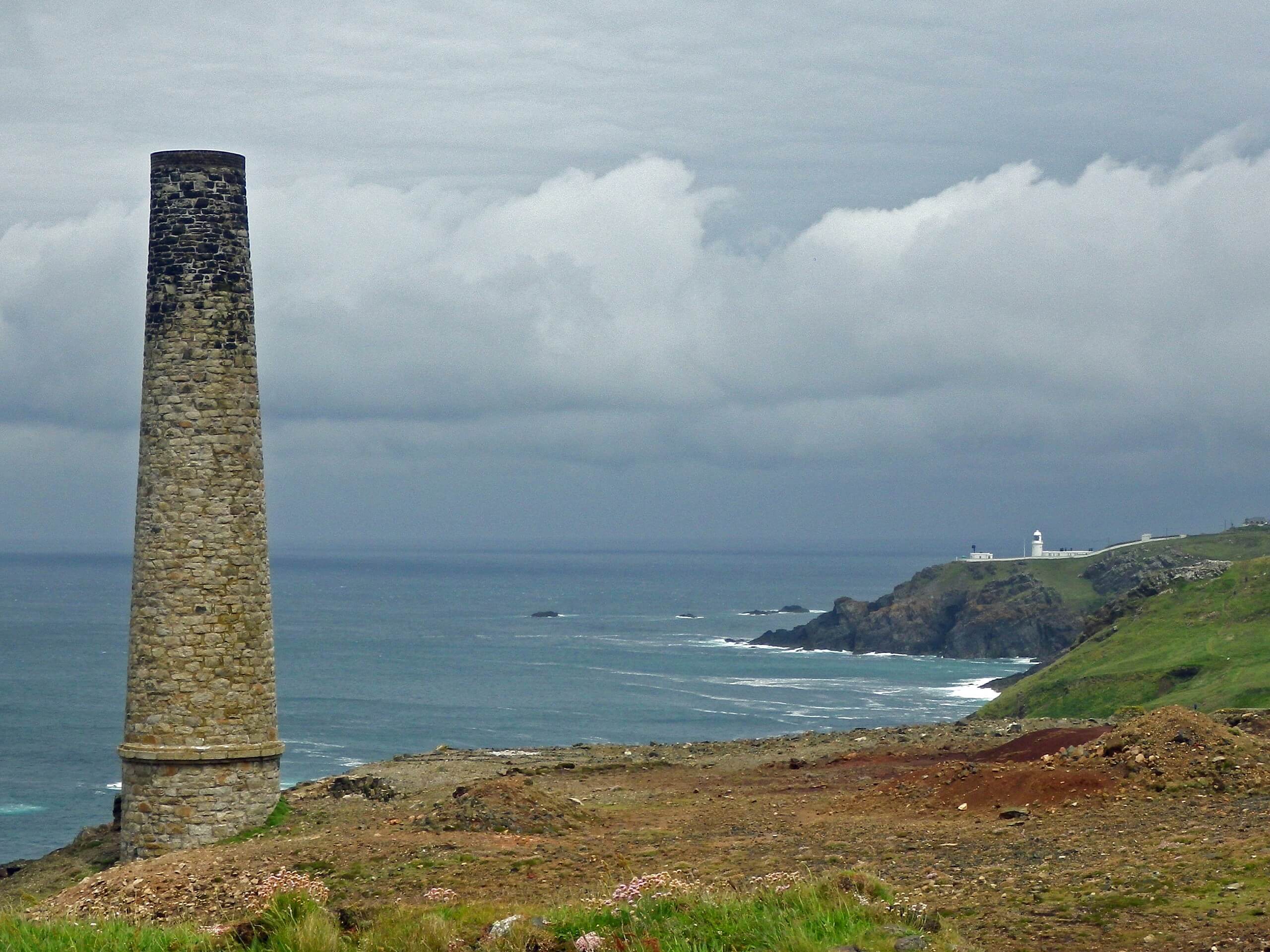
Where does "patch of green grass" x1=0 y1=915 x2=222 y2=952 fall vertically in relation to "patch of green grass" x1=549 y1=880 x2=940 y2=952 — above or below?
below

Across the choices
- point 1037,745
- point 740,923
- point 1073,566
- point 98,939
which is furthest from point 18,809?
point 1073,566

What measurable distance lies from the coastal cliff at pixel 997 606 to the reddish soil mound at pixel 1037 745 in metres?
102

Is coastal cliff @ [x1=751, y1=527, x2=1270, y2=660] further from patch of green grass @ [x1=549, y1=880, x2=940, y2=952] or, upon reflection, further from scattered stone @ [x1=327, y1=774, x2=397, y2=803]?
patch of green grass @ [x1=549, y1=880, x2=940, y2=952]

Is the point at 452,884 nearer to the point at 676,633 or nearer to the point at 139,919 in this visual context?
the point at 139,919

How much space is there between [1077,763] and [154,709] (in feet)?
40.6

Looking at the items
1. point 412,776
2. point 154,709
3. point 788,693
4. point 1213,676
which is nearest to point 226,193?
point 154,709

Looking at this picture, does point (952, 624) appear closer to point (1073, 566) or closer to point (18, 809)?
point (1073, 566)

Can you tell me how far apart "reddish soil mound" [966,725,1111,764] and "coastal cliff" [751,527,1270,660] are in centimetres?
10238

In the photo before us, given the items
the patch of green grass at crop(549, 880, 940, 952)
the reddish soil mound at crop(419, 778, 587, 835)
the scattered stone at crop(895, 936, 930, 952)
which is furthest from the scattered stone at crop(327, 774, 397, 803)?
the scattered stone at crop(895, 936, 930, 952)

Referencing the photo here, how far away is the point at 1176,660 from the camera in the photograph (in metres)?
57.5

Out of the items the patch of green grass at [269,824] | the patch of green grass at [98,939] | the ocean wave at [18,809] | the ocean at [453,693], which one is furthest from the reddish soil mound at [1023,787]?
the ocean wave at [18,809]

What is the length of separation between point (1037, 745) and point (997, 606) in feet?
379

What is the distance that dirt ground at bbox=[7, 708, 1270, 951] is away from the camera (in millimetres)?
13055

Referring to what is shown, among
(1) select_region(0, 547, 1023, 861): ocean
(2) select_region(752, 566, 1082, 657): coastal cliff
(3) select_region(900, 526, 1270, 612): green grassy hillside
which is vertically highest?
(3) select_region(900, 526, 1270, 612): green grassy hillside
